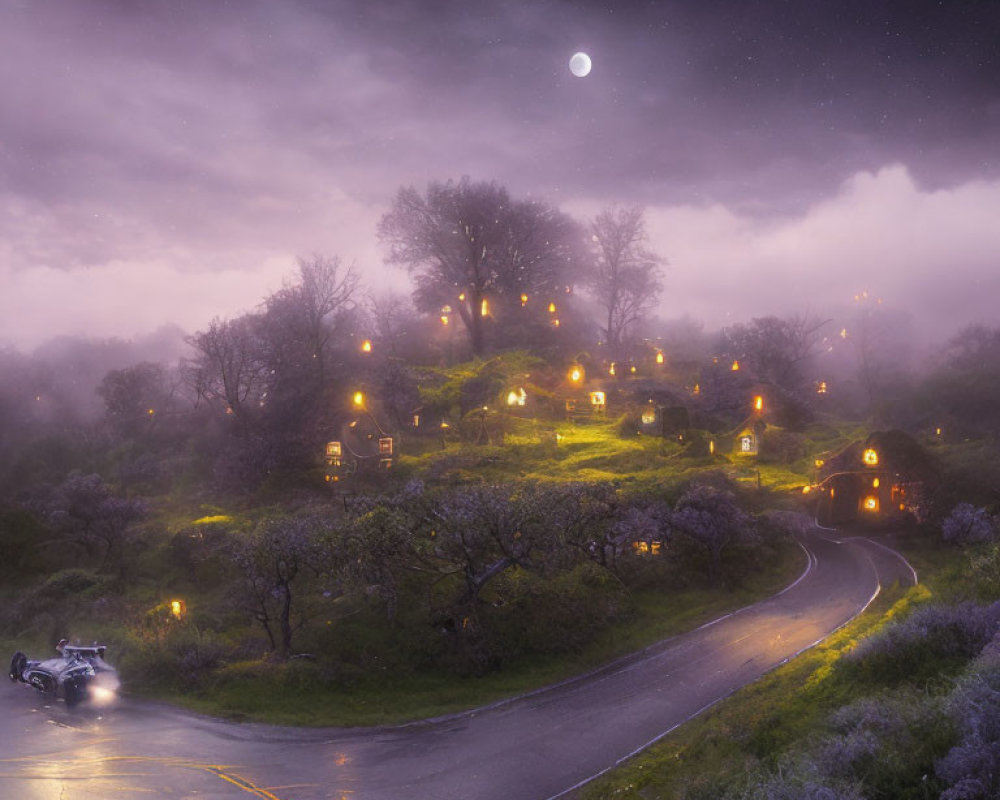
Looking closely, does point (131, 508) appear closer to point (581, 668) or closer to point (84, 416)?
point (581, 668)

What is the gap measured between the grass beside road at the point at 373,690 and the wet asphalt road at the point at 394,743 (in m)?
0.71

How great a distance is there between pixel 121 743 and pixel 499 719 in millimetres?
12422

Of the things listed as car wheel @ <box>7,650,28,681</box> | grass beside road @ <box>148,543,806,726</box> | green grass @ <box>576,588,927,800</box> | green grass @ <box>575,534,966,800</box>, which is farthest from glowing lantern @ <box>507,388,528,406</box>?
car wheel @ <box>7,650,28,681</box>

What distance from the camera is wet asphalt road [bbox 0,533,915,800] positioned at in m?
17.3

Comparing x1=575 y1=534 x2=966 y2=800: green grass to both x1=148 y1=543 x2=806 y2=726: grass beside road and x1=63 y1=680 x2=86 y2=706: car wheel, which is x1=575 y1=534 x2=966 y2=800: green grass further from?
x1=63 y1=680 x2=86 y2=706: car wheel

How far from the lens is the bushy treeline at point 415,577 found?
25969 millimetres

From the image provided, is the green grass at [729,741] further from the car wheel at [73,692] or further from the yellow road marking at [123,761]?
the car wheel at [73,692]

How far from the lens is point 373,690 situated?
953 inches

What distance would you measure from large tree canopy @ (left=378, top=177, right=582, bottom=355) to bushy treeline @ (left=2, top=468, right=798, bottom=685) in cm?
3814

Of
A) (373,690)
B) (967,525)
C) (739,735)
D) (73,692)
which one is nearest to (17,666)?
(73,692)

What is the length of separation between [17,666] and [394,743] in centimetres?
1713

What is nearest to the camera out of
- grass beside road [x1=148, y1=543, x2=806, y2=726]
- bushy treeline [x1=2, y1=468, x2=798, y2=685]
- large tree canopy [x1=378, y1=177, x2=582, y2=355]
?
grass beside road [x1=148, y1=543, x2=806, y2=726]

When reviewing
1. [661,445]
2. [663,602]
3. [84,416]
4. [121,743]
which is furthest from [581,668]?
[84,416]

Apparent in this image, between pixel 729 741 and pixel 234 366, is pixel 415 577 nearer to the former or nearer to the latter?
pixel 729 741
